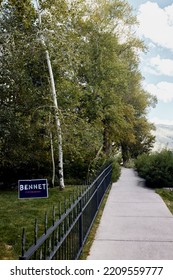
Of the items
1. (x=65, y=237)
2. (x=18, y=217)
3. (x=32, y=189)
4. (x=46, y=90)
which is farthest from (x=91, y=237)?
(x=46, y=90)

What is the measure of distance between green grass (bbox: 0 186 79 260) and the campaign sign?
0.41 metres

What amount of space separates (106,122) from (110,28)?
6.87 meters

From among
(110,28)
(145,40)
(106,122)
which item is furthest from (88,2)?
(106,122)

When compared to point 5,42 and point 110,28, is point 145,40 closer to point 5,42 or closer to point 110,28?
point 110,28

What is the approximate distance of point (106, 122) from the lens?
2262 centimetres

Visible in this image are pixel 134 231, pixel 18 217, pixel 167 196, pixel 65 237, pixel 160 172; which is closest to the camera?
pixel 65 237

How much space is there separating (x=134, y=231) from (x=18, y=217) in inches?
134

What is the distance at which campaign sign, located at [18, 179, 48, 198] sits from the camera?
17.4 ft

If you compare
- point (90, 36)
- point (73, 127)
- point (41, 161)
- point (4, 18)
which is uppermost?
point (90, 36)

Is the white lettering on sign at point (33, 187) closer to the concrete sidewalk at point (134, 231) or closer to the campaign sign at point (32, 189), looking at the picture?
the campaign sign at point (32, 189)

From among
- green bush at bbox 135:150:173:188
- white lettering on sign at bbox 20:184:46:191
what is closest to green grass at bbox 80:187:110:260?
white lettering on sign at bbox 20:184:46:191

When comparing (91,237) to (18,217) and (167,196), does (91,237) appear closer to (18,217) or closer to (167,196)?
(18,217)

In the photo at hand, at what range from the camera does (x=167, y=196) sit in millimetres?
11125

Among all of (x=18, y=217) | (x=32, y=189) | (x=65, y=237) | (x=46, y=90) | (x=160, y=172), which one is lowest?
(x=18, y=217)
